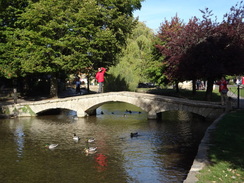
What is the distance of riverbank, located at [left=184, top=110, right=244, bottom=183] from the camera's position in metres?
7.98

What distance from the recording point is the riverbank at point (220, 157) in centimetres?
798

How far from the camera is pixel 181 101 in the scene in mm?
21234

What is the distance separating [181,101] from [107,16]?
15.2 m

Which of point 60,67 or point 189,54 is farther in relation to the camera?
point 60,67

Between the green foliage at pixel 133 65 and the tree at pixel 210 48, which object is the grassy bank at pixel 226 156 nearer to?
the tree at pixel 210 48

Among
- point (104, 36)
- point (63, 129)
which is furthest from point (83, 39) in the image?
point (63, 129)

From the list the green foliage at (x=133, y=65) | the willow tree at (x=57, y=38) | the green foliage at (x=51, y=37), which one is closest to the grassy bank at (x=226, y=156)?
the willow tree at (x=57, y=38)

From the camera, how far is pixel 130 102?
2433cm

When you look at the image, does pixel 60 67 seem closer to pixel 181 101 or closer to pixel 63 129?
pixel 63 129

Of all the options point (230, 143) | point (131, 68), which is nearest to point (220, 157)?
point (230, 143)

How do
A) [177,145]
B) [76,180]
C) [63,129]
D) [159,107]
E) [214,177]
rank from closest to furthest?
[214,177] < [76,180] < [177,145] < [63,129] < [159,107]

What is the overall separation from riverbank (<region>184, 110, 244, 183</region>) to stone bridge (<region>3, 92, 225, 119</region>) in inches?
230

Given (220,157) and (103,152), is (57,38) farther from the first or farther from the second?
(220,157)

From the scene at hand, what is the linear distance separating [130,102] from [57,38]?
11011mm
